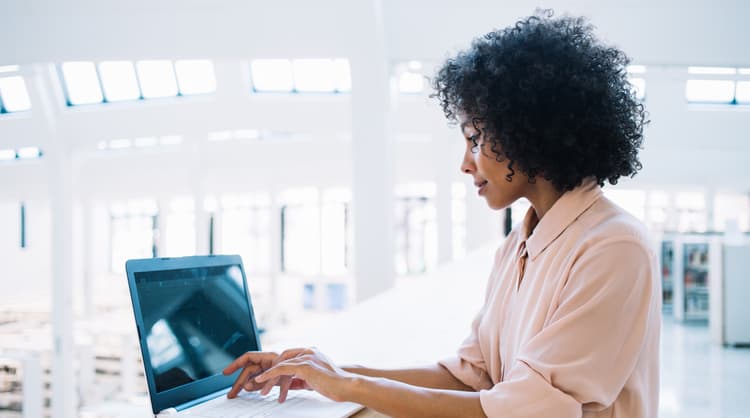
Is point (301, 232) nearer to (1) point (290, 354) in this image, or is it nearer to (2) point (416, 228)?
(2) point (416, 228)

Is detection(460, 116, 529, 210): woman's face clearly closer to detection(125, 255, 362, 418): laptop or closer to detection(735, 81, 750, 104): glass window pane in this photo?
detection(125, 255, 362, 418): laptop

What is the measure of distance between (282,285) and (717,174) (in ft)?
38.2

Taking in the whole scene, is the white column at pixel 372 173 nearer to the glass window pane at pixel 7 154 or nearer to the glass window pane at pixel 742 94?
the glass window pane at pixel 7 154

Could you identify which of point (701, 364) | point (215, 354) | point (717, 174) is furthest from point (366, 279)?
point (717, 174)

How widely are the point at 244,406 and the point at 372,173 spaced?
658cm

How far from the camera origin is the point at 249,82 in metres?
14.0

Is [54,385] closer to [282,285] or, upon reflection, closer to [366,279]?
[282,285]

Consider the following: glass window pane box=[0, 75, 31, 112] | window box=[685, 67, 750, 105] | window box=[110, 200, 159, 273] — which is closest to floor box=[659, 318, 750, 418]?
window box=[685, 67, 750, 105]

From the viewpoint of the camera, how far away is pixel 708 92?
40.8 ft

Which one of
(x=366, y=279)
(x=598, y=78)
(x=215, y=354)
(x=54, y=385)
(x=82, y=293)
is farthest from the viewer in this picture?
(x=82, y=293)

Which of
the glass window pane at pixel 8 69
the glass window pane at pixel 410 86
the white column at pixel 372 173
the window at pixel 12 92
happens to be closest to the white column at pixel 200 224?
the window at pixel 12 92

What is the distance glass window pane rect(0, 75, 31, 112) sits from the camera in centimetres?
1048

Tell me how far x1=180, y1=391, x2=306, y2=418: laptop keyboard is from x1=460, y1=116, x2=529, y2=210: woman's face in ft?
1.94

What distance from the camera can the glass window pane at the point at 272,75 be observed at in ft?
45.8
